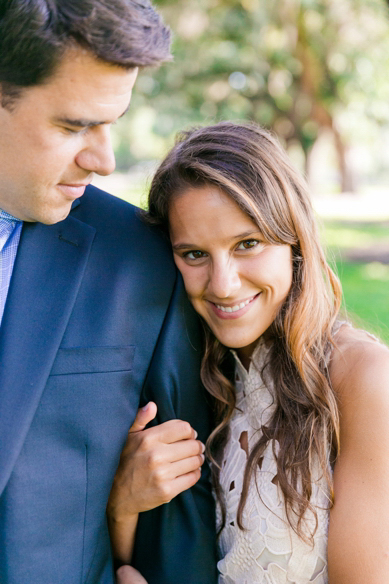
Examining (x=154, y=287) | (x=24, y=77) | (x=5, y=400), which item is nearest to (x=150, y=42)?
(x=24, y=77)

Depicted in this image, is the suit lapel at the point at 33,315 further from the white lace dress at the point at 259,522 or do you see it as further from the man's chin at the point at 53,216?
the white lace dress at the point at 259,522

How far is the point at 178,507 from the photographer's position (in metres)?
2.25

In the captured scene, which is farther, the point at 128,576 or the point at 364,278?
the point at 364,278

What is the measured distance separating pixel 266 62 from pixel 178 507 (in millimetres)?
9536

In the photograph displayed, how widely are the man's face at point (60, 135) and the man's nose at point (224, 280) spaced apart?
1.57 feet

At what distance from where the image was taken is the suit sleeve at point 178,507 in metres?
2.18

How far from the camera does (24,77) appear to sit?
1816 millimetres

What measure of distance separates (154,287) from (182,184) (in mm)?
372

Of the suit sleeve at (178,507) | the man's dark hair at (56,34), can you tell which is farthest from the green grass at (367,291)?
the man's dark hair at (56,34)

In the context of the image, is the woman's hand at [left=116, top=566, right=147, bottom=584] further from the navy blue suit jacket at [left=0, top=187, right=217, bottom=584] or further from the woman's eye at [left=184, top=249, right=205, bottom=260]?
the woman's eye at [left=184, top=249, right=205, bottom=260]

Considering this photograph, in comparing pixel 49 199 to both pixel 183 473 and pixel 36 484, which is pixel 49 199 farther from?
pixel 183 473

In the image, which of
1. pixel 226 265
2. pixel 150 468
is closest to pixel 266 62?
pixel 226 265

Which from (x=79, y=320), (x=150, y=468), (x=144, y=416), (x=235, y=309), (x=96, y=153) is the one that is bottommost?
(x=150, y=468)

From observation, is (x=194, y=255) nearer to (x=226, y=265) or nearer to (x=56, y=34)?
(x=226, y=265)
